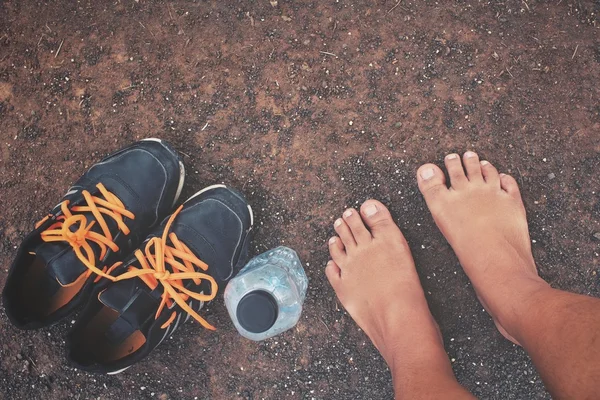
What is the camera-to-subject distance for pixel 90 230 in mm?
1726

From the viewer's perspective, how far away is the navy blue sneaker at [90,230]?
162cm

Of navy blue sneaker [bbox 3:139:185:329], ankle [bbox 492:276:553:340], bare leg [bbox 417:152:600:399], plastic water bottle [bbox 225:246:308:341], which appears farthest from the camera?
plastic water bottle [bbox 225:246:308:341]

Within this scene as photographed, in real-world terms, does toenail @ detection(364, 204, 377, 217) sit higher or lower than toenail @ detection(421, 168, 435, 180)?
lower

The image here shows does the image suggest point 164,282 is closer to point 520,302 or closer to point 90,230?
point 90,230

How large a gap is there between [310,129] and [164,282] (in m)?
0.79

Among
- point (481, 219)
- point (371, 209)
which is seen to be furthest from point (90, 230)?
point (481, 219)

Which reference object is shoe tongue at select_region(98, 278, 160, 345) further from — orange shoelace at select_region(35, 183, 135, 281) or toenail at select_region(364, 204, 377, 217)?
toenail at select_region(364, 204, 377, 217)

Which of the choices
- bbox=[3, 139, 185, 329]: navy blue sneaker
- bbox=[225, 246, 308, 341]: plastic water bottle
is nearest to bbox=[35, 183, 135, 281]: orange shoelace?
bbox=[3, 139, 185, 329]: navy blue sneaker

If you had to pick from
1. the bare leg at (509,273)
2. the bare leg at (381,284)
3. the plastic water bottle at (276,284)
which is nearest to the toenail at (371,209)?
the bare leg at (381,284)

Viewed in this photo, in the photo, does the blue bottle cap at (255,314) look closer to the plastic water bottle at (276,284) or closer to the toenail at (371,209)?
the plastic water bottle at (276,284)

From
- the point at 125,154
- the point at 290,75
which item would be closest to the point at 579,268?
the point at 290,75

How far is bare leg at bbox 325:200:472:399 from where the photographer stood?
5.43 ft

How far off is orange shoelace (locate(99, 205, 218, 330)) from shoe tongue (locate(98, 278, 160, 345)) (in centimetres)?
2

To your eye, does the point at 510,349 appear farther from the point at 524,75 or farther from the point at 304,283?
the point at 524,75
